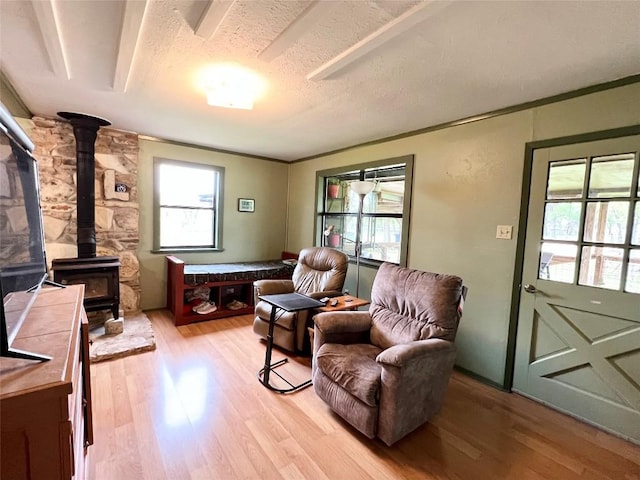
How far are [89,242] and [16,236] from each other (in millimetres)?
2520

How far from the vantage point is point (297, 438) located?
186cm

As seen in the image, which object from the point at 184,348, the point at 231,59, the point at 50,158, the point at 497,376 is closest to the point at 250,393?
the point at 184,348

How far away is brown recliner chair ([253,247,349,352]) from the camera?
2934 mm

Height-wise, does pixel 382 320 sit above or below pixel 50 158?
below

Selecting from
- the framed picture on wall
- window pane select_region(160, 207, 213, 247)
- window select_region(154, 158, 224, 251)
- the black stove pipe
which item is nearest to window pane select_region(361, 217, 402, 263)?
the framed picture on wall

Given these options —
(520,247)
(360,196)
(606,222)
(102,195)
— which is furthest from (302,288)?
(606,222)

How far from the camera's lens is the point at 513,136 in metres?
2.45

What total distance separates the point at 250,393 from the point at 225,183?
10.2 feet

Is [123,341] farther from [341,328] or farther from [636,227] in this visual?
[636,227]

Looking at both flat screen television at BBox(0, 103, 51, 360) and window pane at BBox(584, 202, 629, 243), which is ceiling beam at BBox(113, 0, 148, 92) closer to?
flat screen television at BBox(0, 103, 51, 360)

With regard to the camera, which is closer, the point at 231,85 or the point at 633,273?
the point at 633,273

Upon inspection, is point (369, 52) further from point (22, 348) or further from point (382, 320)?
point (22, 348)

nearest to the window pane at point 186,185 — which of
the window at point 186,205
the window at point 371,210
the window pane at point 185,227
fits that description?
the window at point 186,205

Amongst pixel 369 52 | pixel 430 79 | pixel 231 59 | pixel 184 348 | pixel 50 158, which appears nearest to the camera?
pixel 369 52
